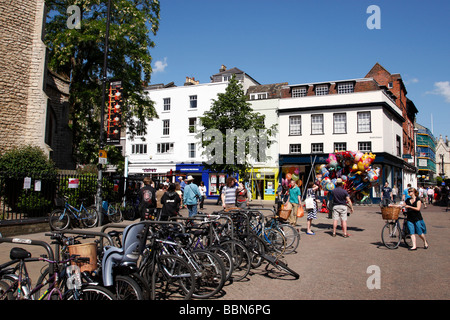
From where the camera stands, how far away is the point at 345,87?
1384 inches

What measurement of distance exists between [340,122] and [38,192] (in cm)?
2879

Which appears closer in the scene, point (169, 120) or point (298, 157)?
point (298, 157)

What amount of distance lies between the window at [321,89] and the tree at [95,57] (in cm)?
1965

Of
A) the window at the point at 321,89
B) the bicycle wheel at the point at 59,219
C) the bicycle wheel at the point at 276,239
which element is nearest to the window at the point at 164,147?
the window at the point at 321,89

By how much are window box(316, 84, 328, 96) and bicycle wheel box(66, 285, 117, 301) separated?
115 feet

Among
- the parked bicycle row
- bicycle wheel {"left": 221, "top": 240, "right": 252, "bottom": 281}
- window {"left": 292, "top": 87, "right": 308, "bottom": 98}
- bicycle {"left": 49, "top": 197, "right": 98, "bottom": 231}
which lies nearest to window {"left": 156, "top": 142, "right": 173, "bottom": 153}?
window {"left": 292, "top": 87, "right": 308, "bottom": 98}

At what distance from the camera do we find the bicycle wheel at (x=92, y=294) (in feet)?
11.7

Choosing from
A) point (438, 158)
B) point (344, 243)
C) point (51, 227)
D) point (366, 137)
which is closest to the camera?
point (344, 243)

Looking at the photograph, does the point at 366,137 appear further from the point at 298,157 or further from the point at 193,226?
the point at 193,226

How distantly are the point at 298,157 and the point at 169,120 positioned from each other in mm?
→ 15410

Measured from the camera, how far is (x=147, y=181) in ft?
36.8

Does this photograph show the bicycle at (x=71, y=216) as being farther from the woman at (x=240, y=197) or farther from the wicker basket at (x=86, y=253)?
the wicker basket at (x=86, y=253)

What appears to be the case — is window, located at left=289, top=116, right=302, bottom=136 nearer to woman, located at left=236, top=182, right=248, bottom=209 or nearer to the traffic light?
the traffic light

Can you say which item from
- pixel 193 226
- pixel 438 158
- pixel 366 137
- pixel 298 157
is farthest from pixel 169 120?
pixel 438 158
